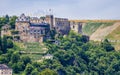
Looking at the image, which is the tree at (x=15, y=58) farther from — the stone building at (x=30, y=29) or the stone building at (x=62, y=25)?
the stone building at (x=62, y=25)

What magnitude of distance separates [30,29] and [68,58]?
12.2 m

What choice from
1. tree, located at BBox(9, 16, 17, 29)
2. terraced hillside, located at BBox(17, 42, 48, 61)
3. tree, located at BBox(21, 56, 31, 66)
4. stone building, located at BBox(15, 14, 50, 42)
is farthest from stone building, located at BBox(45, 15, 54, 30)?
tree, located at BBox(21, 56, 31, 66)

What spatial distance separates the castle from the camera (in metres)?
171

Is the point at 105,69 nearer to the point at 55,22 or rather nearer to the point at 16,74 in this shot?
the point at 55,22

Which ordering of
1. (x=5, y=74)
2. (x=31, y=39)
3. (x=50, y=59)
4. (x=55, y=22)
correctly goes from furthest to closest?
1. (x=55, y=22)
2. (x=31, y=39)
3. (x=50, y=59)
4. (x=5, y=74)

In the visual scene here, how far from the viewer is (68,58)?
6506 inches

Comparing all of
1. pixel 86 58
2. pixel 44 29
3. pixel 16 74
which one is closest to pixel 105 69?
pixel 86 58

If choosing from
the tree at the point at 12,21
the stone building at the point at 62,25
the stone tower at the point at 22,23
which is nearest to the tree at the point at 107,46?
the stone building at the point at 62,25

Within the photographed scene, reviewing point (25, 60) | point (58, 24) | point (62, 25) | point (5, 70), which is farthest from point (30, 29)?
point (5, 70)

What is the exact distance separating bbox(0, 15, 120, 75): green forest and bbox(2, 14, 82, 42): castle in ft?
7.06

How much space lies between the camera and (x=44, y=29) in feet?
573

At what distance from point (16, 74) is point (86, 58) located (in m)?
26.4

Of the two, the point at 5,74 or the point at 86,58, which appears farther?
the point at 86,58

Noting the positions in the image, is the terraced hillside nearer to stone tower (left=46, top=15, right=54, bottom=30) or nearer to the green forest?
the green forest
